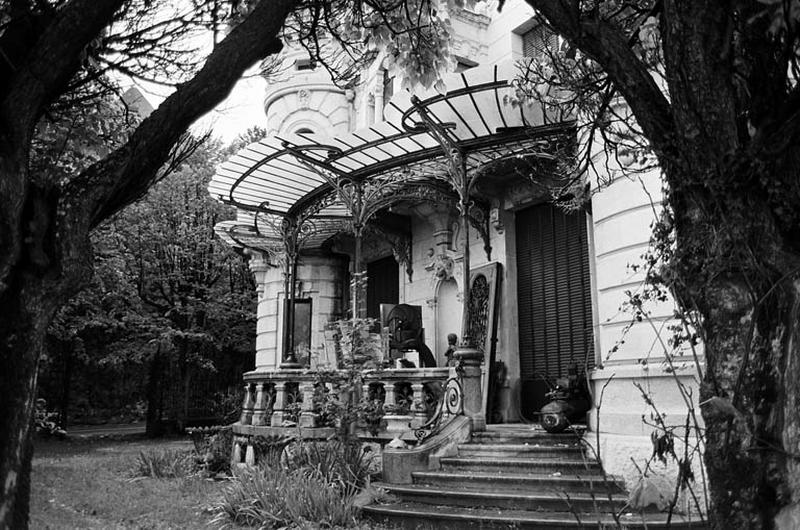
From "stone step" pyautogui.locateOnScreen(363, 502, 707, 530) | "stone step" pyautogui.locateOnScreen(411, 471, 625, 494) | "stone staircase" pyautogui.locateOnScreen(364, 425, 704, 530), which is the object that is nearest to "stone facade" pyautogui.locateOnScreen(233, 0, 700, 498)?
"stone step" pyautogui.locateOnScreen(411, 471, 625, 494)

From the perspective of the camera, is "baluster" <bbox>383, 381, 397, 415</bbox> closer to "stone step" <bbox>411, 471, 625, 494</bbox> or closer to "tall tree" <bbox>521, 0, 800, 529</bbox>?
"stone step" <bbox>411, 471, 625, 494</bbox>

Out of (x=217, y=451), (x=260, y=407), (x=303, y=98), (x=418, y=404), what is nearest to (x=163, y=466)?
(x=217, y=451)

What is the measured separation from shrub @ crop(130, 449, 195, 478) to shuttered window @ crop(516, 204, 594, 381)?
20.8 feet

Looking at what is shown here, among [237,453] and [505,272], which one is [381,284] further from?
[237,453]

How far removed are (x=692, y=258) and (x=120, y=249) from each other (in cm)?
1680

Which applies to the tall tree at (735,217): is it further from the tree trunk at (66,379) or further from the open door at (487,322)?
the tree trunk at (66,379)

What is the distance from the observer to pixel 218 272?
23531 mm

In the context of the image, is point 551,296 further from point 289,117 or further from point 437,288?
point 289,117

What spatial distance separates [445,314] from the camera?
13.7m

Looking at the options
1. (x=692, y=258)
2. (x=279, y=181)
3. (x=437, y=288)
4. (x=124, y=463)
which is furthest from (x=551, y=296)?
(x=124, y=463)

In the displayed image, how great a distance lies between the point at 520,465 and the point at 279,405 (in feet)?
18.5

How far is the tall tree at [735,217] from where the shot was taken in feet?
8.38

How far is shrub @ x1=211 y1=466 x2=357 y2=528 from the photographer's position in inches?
286

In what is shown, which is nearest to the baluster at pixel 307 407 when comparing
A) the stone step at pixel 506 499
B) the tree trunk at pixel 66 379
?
the stone step at pixel 506 499
